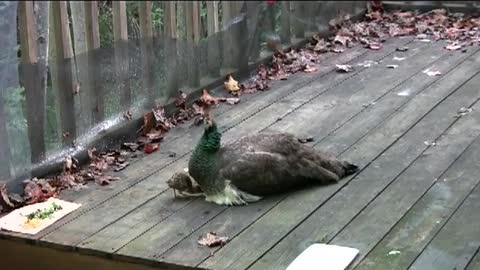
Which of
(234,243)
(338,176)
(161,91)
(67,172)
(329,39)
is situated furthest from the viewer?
A: (329,39)

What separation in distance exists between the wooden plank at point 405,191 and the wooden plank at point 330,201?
50 mm

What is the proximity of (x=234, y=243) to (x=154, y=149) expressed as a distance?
4.29 feet

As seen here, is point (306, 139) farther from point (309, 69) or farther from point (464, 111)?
point (309, 69)

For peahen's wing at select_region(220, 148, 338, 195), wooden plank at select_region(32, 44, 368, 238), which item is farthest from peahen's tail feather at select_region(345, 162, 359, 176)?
wooden plank at select_region(32, 44, 368, 238)

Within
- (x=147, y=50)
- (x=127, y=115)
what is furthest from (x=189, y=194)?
(x=147, y=50)

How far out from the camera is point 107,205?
12.0 feet

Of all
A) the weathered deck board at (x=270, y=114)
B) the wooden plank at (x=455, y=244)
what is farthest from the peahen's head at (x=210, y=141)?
the wooden plank at (x=455, y=244)

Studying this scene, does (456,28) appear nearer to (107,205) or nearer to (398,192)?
(398,192)

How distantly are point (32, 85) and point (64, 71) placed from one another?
262mm

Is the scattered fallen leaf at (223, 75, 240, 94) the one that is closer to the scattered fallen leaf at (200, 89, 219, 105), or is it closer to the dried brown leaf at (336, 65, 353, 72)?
the scattered fallen leaf at (200, 89, 219, 105)

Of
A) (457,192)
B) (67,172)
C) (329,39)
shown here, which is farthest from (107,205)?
(329,39)

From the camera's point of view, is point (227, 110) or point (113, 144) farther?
point (227, 110)

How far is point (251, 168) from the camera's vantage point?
3.52 m

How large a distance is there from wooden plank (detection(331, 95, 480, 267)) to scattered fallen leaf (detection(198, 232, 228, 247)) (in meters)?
0.42
